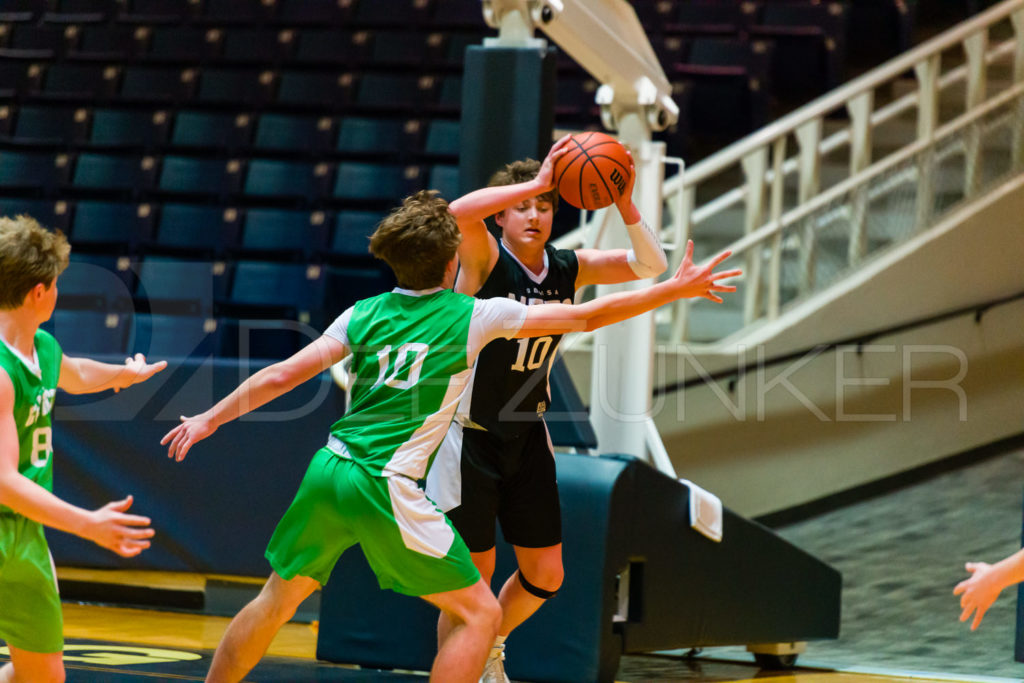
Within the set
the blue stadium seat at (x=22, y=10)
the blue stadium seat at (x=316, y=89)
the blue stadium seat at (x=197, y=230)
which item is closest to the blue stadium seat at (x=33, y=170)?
the blue stadium seat at (x=197, y=230)

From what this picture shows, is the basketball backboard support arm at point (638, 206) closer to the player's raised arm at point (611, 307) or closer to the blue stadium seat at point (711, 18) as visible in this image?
the player's raised arm at point (611, 307)

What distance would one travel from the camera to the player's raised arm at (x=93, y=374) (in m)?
3.10

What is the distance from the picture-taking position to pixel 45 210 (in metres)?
9.91

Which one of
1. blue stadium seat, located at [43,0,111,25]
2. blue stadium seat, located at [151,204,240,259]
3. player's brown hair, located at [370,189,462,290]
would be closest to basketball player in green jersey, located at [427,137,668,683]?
player's brown hair, located at [370,189,462,290]

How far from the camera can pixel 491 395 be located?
12.7ft

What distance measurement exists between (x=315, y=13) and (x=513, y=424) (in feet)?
27.6

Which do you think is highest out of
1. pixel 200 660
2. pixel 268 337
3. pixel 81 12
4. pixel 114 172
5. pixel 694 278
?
pixel 81 12

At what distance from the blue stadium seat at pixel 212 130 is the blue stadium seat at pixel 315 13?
139 centimetres

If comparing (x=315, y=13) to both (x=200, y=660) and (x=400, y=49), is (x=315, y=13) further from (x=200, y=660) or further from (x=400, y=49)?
(x=200, y=660)

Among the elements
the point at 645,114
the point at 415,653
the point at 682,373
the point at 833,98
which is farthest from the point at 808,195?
the point at 415,653

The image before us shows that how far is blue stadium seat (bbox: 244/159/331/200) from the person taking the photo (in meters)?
9.60

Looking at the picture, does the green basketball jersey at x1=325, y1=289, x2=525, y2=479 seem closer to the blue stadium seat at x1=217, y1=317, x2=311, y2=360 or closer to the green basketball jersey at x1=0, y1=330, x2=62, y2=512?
the green basketball jersey at x1=0, y1=330, x2=62, y2=512

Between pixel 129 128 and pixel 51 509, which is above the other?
pixel 129 128

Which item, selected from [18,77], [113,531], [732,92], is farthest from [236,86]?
[113,531]
